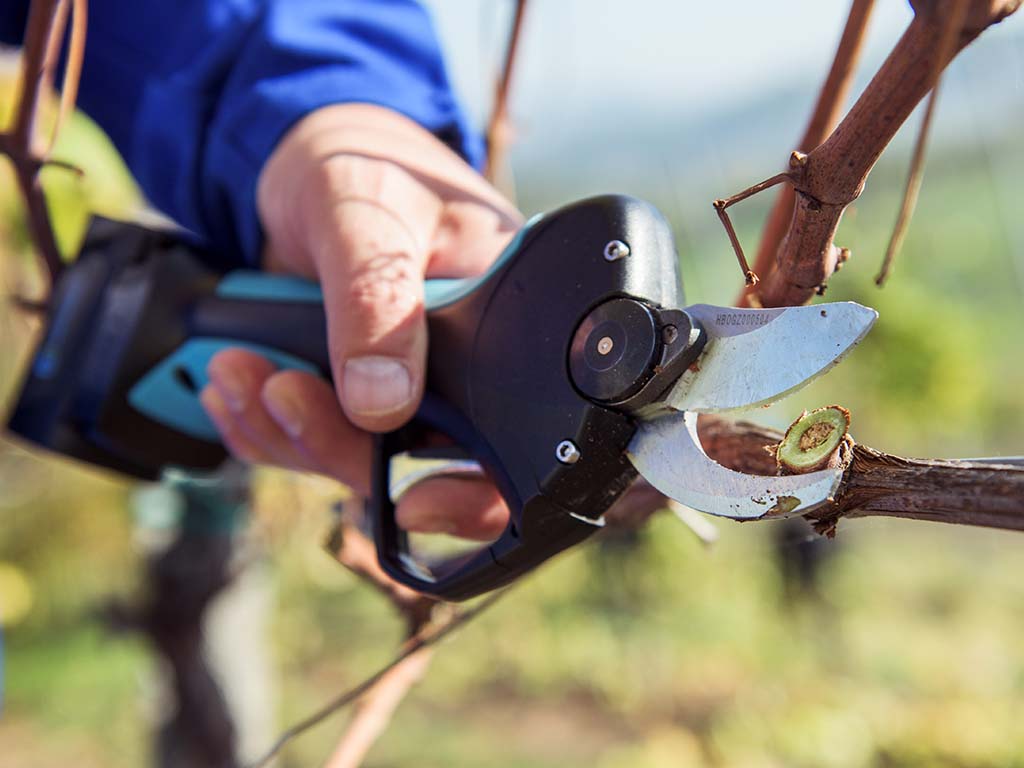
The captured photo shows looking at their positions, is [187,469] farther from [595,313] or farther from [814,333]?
[814,333]

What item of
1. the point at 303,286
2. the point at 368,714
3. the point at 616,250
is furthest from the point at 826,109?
the point at 368,714

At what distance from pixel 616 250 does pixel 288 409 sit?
26 centimetres

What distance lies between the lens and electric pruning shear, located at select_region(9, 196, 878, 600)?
0.38 meters

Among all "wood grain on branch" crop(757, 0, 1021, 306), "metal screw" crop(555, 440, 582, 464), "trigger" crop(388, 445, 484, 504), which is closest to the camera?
"wood grain on branch" crop(757, 0, 1021, 306)

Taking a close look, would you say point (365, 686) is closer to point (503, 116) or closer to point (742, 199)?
point (742, 199)

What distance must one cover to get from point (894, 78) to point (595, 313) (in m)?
0.18

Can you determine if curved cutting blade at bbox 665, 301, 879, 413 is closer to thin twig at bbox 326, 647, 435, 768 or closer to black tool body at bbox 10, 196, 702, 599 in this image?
black tool body at bbox 10, 196, 702, 599

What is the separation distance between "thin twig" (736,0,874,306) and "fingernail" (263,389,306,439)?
0.28m

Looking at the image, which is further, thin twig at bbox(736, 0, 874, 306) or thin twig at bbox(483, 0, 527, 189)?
thin twig at bbox(483, 0, 527, 189)

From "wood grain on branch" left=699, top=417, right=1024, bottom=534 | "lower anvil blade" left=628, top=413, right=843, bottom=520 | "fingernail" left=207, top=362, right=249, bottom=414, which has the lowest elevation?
"fingernail" left=207, top=362, right=249, bottom=414

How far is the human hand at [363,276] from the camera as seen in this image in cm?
53

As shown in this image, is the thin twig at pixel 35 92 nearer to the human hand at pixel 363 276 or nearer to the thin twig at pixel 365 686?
the human hand at pixel 363 276

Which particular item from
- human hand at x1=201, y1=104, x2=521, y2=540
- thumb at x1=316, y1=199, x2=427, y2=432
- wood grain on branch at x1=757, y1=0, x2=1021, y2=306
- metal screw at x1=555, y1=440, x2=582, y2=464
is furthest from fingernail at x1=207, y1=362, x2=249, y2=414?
wood grain on branch at x1=757, y1=0, x2=1021, y2=306

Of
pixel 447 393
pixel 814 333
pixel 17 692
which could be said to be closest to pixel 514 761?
pixel 17 692
